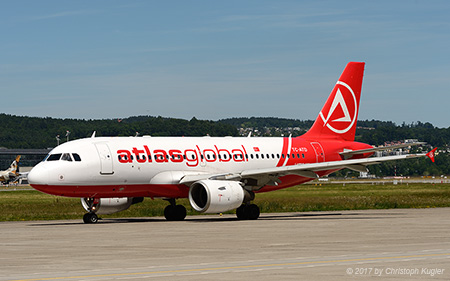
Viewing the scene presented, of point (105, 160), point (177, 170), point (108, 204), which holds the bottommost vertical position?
point (108, 204)

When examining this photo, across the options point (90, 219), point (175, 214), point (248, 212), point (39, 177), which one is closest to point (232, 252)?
point (39, 177)

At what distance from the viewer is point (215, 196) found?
3500cm

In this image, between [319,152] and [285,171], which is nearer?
[285,171]

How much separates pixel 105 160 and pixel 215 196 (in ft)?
17.5

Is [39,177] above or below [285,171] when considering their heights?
above

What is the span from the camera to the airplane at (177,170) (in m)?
34.9

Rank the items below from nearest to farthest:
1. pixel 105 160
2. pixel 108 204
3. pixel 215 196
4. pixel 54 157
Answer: pixel 215 196
pixel 54 157
pixel 105 160
pixel 108 204

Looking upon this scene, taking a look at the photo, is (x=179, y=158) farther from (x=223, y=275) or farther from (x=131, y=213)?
(x=223, y=275)

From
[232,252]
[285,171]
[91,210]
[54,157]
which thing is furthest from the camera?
[285,171]

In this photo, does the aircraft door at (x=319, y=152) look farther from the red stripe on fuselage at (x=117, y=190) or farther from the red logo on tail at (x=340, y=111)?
the red stripe on fuselage at (x=117, y=190)

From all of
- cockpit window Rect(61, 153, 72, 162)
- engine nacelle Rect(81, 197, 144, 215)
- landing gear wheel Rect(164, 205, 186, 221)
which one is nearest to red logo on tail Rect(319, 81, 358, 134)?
landing gear wheel Rect(164, 205, 186, 221)

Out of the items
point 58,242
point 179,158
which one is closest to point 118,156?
point 179,158

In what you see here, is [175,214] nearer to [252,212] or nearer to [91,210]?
[252,212]

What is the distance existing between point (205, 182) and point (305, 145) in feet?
33.2
